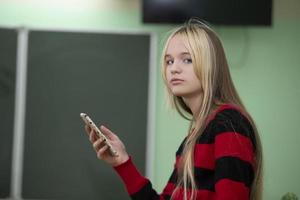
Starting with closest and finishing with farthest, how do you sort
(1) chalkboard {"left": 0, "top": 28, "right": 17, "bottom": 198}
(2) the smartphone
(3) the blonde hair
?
(3) the blonde hair → (2) the smartphone → (1) chalkboard {"left": 0, "top": 28, "right": 17, "bottom": 198}

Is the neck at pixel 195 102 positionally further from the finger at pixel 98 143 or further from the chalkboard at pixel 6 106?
the chalkboard at pixel 6 106

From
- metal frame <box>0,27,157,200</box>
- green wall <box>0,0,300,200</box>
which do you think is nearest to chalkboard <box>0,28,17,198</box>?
metal frame <box>0,27,157,200</box>

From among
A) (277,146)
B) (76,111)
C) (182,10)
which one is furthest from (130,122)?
(277,146)

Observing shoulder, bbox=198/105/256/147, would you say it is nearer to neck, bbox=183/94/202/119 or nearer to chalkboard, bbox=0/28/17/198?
neck, bbox=183/94/202/119

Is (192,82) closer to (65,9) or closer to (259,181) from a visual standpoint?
(259,181)

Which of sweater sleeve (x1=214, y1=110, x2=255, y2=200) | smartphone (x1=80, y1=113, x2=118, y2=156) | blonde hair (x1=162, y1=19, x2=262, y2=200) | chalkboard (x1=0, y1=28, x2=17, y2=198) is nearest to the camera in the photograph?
sweater sleeve (x1=214, y1=110, x2=255, y2=200)

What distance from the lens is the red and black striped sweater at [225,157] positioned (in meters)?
0.90

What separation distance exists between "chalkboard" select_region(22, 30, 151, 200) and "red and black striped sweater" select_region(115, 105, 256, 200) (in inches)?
64.9

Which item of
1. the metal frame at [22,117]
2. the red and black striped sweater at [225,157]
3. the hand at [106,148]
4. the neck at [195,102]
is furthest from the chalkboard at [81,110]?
the red and black striped sweater at [225,157]

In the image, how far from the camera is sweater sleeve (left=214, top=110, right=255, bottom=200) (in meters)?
0.90

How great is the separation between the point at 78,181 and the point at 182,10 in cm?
125

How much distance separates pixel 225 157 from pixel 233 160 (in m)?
0.02

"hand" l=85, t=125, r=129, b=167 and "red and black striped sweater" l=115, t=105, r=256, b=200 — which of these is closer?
"red and black striped sweater" l=115, t=105, r=256, b=200

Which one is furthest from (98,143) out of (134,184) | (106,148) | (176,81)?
(176,81)
